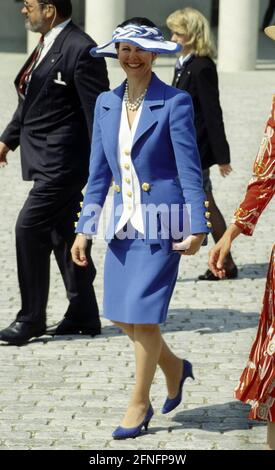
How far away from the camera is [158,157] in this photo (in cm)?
623

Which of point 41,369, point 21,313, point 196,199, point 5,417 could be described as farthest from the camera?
point 21,313

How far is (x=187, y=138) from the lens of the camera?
6152 mm

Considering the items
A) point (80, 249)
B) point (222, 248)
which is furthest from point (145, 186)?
point (222, 248)

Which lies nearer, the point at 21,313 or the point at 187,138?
the point at 187,138

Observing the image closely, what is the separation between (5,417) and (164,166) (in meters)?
1.36

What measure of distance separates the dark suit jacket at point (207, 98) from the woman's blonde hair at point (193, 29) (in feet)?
0.22

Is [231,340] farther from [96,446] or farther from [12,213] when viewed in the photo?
[12,213]

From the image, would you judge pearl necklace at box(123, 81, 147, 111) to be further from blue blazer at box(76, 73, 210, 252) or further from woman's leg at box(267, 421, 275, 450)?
woman's leg at box(267, 421, 275, 450)

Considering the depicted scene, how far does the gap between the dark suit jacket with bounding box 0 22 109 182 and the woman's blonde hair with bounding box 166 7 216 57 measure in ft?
4.93

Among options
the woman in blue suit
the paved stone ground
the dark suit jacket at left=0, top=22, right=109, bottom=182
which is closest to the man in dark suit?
the dark suit jacket at left=0, top=22, right=109, bottom=182

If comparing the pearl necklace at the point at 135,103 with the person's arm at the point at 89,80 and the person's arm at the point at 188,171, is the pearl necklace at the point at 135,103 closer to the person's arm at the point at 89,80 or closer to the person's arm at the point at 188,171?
the person's arm at the point at 188,171

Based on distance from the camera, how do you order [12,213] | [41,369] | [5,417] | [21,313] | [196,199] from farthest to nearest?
[12,213] → [21,313] → [41,369] → [5,417] → [196,199]

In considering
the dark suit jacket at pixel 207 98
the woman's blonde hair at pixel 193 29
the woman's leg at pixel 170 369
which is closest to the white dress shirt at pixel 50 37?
the woman's blonde hair at pixel 193 29

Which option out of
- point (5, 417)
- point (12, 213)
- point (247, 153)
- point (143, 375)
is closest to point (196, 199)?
point (143, 375)
